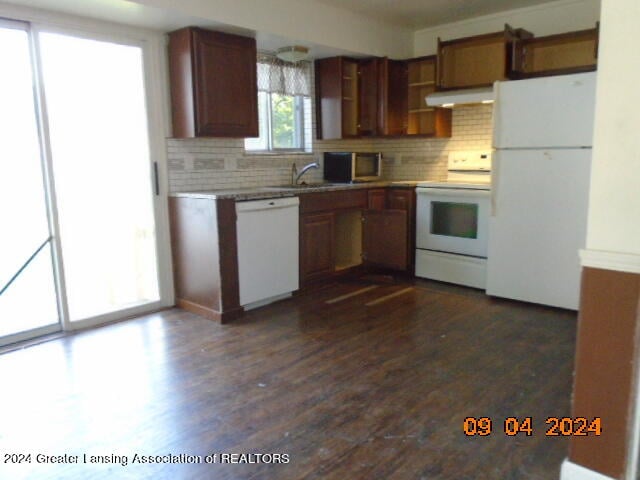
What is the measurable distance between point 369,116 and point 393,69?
517 millimetres

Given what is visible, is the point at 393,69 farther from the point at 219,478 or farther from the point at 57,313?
the point at 219,478

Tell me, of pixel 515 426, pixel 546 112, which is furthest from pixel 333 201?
pixel 515 426

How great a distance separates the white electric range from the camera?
4289mm

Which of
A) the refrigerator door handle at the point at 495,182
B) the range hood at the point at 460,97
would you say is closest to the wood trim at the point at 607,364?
the refrigerator door handle at the point at 495,182

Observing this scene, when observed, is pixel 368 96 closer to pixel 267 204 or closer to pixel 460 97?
pixel 460 97

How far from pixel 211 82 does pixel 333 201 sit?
148cm

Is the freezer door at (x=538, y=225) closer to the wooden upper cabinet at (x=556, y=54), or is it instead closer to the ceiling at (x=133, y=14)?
the wooden upper cabinet at (x=556, y=54)

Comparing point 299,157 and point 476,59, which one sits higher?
point 476,59

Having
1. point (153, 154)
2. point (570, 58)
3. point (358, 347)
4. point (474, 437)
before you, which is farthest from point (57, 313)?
point (570, 58)

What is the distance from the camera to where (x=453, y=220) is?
177 inches

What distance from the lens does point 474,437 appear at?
7.02ft

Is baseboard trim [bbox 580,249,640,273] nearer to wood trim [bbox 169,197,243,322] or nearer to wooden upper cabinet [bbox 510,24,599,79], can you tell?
wood trim [bbox 169,197,243,322]

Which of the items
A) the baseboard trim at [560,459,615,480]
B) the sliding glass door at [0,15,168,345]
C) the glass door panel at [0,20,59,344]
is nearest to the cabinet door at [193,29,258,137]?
the sliding glass door at [0,15,168,345]

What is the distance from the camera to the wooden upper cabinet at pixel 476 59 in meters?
4.22
